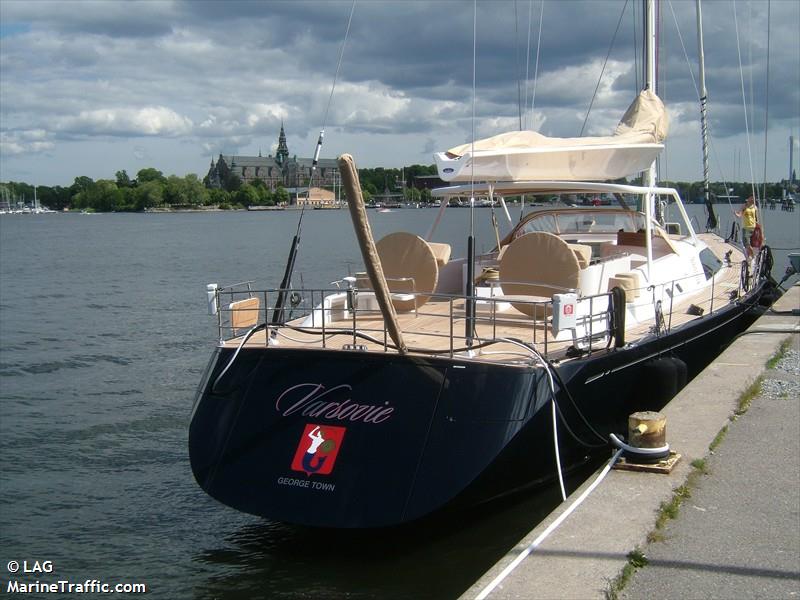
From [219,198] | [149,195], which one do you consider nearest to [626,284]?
[149,195]

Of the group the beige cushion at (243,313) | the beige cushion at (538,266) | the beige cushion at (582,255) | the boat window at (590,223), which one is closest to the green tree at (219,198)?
the boat window at (590,223)

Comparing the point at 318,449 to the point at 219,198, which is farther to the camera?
the point at 219,198

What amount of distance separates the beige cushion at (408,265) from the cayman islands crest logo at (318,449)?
8.97 ft

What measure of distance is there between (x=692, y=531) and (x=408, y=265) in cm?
496

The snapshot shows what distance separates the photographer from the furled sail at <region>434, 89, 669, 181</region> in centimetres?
1040

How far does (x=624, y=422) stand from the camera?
9148 millimetres

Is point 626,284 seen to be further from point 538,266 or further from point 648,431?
point 648,431

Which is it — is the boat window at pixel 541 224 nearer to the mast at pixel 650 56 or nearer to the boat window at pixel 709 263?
the mast at pixel 650 56

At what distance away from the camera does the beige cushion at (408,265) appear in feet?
31.8

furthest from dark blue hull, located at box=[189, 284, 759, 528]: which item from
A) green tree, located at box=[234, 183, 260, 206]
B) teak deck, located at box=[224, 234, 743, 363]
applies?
green tree, located at box=[234, 183, 260, 206]

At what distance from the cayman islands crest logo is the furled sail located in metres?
4.29

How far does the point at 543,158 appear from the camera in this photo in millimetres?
10672

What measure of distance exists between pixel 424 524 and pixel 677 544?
2.17 meters

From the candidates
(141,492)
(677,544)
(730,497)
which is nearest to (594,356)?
(730,497)
